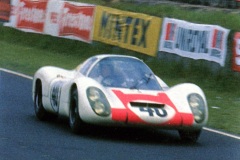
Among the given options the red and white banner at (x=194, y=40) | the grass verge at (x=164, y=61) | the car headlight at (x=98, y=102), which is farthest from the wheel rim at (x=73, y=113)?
the red and white banner at (x=194, y=40)

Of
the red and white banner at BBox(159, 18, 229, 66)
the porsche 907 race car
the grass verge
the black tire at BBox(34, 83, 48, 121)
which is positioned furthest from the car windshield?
the red and white banner at BBox(159, 18, 229, 66)

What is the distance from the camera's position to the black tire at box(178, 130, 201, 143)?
40.6ft

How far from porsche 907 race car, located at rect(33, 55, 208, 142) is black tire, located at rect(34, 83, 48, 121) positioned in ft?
1.51

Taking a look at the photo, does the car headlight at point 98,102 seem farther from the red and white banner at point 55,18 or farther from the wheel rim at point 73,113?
the red and white banner at point 55,18

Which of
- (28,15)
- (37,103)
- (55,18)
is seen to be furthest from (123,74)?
(28,15)

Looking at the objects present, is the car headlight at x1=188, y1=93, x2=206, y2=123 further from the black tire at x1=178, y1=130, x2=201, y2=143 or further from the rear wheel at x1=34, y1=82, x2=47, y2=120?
the rear wheel at x1=34, y1=82, x2=47, y2=120

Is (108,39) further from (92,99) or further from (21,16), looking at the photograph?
(92,99)

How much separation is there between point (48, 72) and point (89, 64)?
Answer: 116 centimetres

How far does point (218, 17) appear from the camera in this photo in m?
24.1

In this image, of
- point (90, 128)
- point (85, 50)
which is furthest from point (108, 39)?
point (90, 128)

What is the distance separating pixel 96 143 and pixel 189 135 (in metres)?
1.44

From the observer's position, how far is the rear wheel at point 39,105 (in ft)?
46.6

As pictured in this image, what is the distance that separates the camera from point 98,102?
39.3ft

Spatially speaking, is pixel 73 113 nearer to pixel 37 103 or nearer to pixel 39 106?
pixel 39 106
